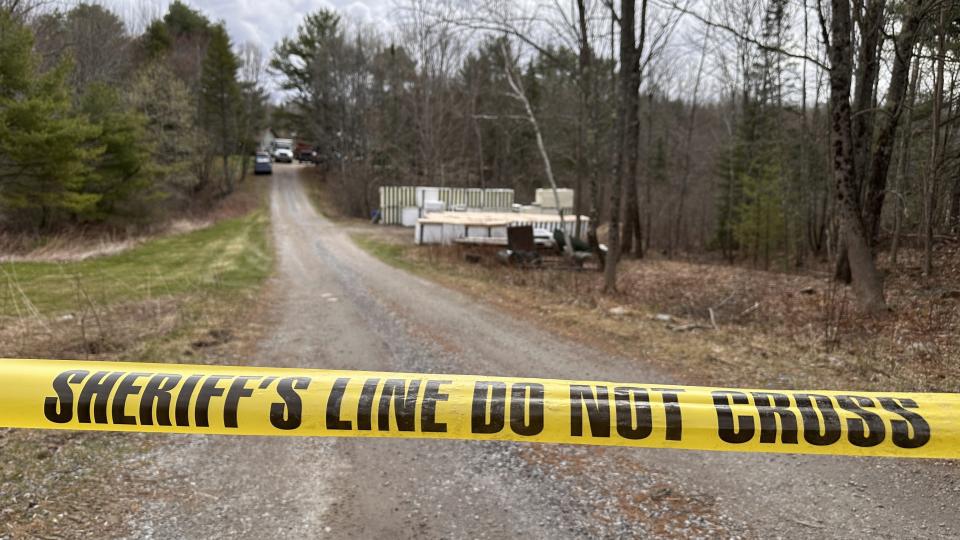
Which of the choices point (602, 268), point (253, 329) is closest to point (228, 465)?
point (253, 329)

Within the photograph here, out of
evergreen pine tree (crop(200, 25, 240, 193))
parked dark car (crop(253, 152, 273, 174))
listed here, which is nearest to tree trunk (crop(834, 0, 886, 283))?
evergreen pine tree (crop(200, 25, 240, 193))

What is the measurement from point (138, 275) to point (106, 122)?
14789mm

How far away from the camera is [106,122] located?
24.7m

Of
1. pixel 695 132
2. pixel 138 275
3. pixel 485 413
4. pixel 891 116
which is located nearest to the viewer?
pixel 485 413

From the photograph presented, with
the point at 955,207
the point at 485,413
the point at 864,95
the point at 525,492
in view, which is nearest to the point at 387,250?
the point at 864,95

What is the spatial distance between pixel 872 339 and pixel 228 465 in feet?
26.0

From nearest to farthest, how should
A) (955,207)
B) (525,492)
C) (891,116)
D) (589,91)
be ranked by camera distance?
(525,492), (955,207), (891,116), (589,91)

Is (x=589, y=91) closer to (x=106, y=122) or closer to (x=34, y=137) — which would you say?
(x=34, y=137)

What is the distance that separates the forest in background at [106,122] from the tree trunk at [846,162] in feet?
75.4

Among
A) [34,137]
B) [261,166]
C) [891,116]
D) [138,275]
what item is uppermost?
[261,166]

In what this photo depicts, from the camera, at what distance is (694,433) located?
2420 millimetres

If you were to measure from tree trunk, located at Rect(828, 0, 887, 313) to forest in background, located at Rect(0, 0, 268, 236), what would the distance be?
75.4 feet

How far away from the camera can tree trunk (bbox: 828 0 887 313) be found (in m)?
8.89

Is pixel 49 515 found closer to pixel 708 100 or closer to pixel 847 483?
pixel 847 483
